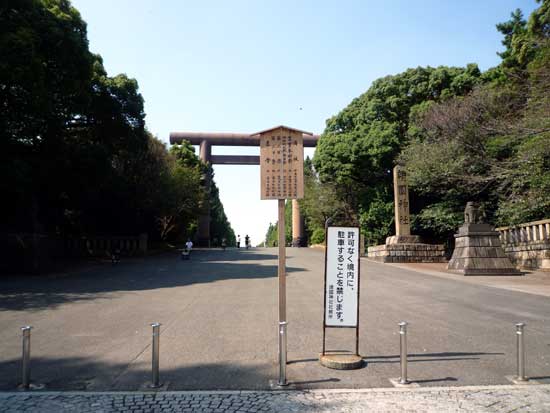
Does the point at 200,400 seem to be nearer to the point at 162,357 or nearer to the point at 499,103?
the point at 162,357

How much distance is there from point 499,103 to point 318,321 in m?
16.2

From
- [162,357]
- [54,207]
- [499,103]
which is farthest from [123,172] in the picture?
[162,357]

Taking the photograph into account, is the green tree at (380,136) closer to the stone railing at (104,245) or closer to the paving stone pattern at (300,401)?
the stone railing at (104,245)

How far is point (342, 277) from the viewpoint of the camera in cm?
578

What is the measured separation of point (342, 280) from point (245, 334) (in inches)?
95.1

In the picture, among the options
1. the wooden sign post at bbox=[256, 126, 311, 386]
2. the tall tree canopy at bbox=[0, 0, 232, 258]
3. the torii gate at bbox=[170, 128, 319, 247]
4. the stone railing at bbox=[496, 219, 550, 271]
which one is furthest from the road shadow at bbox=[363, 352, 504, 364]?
the torii gate at bbox=[170, 128, 319, 247]

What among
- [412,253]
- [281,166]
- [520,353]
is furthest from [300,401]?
[412,253]

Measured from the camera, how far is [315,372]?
213 inches

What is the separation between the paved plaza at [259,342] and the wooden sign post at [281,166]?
66.5 inches

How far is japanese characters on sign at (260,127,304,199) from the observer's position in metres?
6.20

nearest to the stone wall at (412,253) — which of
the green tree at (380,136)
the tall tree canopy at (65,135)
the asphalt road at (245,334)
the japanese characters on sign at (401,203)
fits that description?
the japanese characters on sign at (401,203)

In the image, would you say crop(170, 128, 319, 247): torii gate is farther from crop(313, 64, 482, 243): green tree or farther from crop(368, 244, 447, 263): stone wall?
crop(368, 244, 447, 263): stone wall

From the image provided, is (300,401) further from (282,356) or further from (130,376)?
(130,376)

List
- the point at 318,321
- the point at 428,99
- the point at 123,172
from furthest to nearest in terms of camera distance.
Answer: the point at 123,172, the point at 428,99, the point at 318,321
